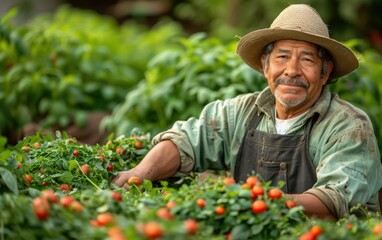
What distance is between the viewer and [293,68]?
388 centimetres

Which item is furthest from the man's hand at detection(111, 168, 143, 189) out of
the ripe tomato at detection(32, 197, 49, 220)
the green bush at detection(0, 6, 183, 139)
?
the green bush at detection(0, 6, 183, 139)

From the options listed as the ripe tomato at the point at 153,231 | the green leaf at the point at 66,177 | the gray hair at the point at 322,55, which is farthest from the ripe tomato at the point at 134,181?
the ripe tomato at the point at 153,231

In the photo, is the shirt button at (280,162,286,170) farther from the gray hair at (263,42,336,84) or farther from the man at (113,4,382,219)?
the gray hair at (263,42,336,84)

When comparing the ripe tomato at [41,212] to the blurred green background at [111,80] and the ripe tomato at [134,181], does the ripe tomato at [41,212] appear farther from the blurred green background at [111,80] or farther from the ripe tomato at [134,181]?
the blurred green background at [111,80]

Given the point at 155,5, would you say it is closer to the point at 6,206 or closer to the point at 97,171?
the point at 97,171

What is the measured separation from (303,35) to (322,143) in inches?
21.3

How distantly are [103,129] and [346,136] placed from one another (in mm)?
2954

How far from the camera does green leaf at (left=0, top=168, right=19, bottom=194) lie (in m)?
3.03

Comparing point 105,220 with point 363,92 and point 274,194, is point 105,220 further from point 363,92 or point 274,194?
point 363,92

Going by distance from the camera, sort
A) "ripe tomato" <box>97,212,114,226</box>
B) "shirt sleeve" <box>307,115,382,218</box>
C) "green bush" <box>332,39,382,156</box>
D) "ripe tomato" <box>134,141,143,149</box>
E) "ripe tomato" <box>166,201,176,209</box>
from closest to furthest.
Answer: "ripe tomato" <box>97,212,114,226</box> → "ripe tomato" <box>166,201,176,209</box> → "shirt sleeve" <box>307,115,382,218</box> → "ripe tomato" <box>134,141,143,149</box> → "green bush" <box>332,39,382,156</box>

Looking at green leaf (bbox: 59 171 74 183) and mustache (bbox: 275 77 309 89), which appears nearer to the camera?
green leaf (bbox: 59 171 74 183)

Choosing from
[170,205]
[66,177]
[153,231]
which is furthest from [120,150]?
[153,231]

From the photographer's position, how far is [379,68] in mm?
6324

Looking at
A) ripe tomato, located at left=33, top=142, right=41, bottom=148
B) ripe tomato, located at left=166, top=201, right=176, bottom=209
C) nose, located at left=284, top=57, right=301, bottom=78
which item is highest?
nose, located at left=284, top=57, right=301, bottom=78
